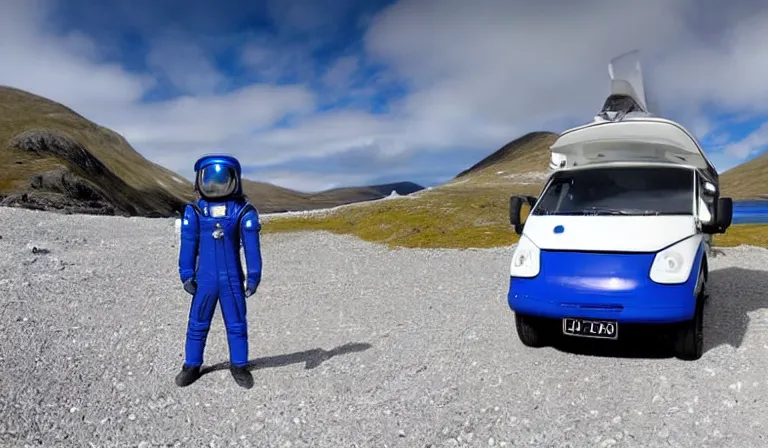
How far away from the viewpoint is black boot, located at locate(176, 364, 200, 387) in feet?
25.4

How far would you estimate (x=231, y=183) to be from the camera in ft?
25.1

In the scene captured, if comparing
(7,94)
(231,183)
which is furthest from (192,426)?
(7,94)

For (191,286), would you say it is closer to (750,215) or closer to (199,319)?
(199,319)

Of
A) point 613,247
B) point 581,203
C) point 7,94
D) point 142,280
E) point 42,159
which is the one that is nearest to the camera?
point 613,247

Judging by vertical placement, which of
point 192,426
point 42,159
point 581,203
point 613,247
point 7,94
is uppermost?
point 7,94

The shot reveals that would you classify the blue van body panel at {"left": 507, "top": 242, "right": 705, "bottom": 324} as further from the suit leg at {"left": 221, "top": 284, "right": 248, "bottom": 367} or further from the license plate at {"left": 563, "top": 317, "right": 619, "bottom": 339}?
the suit leg at {"left": 221, "top": 284, "right": 248, "bottom": 367}

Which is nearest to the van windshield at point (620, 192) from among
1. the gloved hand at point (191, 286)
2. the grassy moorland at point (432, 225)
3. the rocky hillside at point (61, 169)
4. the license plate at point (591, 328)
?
the license plate at point (591, 328)

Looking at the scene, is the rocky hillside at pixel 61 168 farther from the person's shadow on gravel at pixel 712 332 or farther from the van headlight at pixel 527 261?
the person's shadow on gravel at pixel 712 332

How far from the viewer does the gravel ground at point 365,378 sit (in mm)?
6141

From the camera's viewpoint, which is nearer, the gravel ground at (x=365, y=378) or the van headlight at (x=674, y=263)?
the gravel ground at (x=365, y=378)

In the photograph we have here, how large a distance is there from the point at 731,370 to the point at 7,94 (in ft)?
748

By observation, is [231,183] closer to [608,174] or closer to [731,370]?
[608,174]

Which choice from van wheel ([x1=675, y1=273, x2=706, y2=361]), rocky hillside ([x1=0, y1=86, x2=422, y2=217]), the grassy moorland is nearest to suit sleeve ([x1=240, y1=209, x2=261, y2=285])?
van wheel ([x1=675, y1=273, x2=706, y2=361])

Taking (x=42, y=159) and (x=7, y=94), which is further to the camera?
(x=7, y=94)
